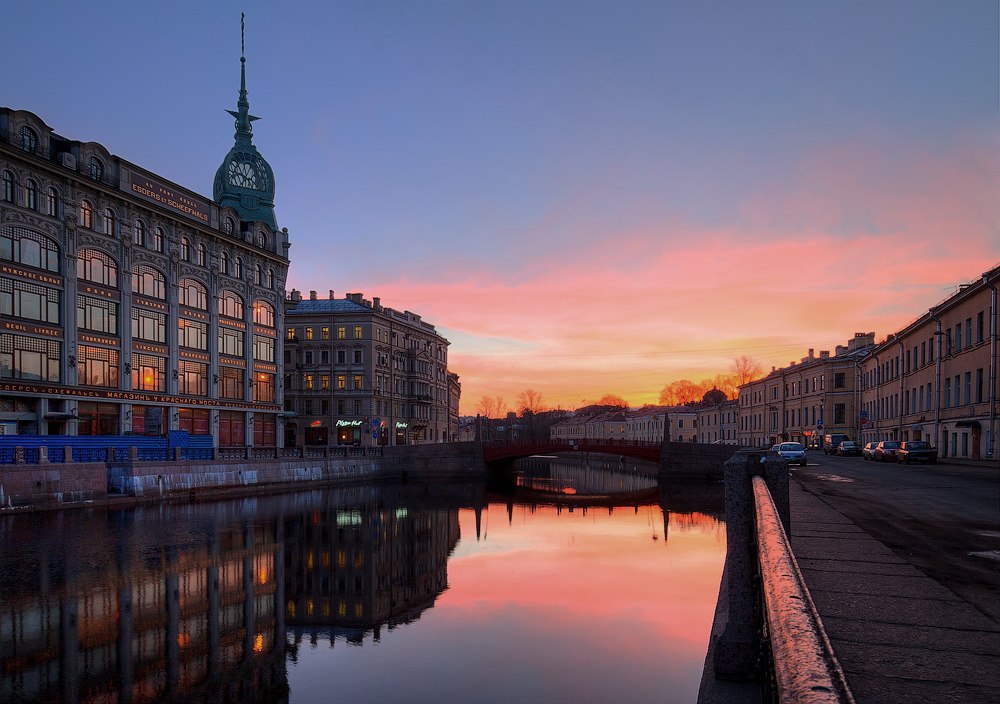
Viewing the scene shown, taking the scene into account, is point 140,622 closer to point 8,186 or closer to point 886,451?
point 8,186

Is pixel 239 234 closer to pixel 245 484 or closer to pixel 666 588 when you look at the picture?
pixel 245 484

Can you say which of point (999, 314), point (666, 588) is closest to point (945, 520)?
point (666, 588)

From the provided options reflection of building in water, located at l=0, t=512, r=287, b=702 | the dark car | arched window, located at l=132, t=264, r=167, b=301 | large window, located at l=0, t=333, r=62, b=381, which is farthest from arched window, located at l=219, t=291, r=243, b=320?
the dark car

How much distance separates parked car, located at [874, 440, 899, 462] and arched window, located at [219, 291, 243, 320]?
173 ft

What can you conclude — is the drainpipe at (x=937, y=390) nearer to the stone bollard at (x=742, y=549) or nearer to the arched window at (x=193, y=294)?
the stone bollard at (x=742, y=549)

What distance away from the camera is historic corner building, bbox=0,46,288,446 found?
45094 millimetres

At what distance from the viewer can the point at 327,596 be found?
20.1m

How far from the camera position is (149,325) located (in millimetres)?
54906

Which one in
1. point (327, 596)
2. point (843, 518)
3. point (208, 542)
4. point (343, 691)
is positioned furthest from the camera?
point (208, 542)

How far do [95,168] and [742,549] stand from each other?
5386 centimetres

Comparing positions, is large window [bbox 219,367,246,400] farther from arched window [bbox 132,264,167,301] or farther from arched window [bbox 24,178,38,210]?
arched window [bbox 24,178,38,210]

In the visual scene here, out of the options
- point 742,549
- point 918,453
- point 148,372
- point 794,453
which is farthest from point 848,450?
point 742,549

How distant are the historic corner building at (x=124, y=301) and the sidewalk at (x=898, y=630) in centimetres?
4687

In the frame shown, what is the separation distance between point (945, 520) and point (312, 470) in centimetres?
5040
